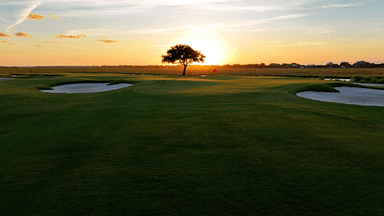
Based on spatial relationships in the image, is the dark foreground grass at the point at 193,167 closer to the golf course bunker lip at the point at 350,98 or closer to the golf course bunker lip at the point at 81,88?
the golf course bunker lip at the point at 350,98

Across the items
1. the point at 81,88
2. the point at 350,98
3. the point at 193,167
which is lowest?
the point at 193,167

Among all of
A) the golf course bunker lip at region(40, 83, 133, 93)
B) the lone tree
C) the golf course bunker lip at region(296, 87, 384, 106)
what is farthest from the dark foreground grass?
the lone tree

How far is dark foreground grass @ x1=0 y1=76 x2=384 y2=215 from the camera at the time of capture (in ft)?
15.9

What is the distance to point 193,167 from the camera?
6.58 meters

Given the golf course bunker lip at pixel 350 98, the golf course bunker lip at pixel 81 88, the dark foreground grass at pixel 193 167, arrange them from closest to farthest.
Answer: the dark foreground grass at pixel 193 167 → the golf course bunker lip at pixel 350 98 → the golf course bunker lip at pixel 81 88

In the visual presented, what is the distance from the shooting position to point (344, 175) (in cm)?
604

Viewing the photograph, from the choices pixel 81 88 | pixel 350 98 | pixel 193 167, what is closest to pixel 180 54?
pixel 81 88

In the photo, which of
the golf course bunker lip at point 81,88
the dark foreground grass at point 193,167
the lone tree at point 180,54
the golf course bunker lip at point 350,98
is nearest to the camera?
the dark foreground grass at point 193,167

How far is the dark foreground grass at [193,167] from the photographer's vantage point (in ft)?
15.9

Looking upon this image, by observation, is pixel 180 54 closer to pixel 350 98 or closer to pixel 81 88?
pixel 81 88

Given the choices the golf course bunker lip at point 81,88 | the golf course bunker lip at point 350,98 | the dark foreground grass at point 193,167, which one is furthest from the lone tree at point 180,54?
the dark foreground grass at point 193,167

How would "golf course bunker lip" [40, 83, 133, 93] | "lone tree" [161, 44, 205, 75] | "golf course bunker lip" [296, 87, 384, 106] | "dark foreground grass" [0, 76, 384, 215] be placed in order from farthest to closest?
"lone tree" [161, 44, 205, 75]
"golf course bunker lip" [40, 83, 133, 93]
"golf course bunker lip" [296, 87, 384, 106]
"dark foreground grass" [0, 76, 384, 215]

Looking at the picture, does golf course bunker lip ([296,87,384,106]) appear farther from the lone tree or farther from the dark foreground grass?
the lone tree

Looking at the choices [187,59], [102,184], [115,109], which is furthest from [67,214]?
[187,59]
